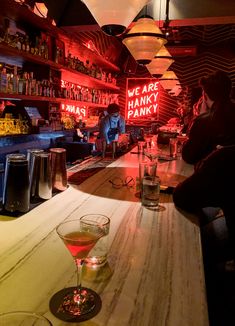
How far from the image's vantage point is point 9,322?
63 centimetres

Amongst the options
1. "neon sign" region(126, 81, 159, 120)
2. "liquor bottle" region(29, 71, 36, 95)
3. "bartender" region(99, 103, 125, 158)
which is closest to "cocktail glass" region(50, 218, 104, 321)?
"liquor bottle" region(29, 71, 36, 95)

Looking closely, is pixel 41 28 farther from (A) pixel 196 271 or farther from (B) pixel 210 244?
(A) pixel 196 271

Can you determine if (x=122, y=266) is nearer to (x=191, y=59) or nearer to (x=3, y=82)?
(x=3, y=82)

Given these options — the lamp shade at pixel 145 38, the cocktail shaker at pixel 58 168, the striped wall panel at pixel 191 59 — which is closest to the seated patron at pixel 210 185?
the cocktail shaker at pixel 58 168

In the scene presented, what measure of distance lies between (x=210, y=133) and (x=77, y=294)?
2222mm

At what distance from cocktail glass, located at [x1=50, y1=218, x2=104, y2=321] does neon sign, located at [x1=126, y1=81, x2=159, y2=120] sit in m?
9.23

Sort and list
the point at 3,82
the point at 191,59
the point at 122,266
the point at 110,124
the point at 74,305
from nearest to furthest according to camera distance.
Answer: the point at 74,305 → the point at 122,266 → the point at 3,82 → the point at 110,124 → the point at 191,59

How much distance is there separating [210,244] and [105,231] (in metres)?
1.14

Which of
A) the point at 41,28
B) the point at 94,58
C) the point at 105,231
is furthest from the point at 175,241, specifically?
the point at 94,58

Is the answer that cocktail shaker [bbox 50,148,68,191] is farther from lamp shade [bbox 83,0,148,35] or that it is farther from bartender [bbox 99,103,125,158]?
bartender [bbox 99,103,125,158]

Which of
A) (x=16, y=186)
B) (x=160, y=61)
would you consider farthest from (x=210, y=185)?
(x=160, y=61)

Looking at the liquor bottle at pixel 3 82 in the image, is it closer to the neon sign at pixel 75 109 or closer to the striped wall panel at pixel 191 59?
the neon sign at pixel 75 109

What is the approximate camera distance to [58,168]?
1.77m

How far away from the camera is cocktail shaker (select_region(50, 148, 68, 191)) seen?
174 cm
